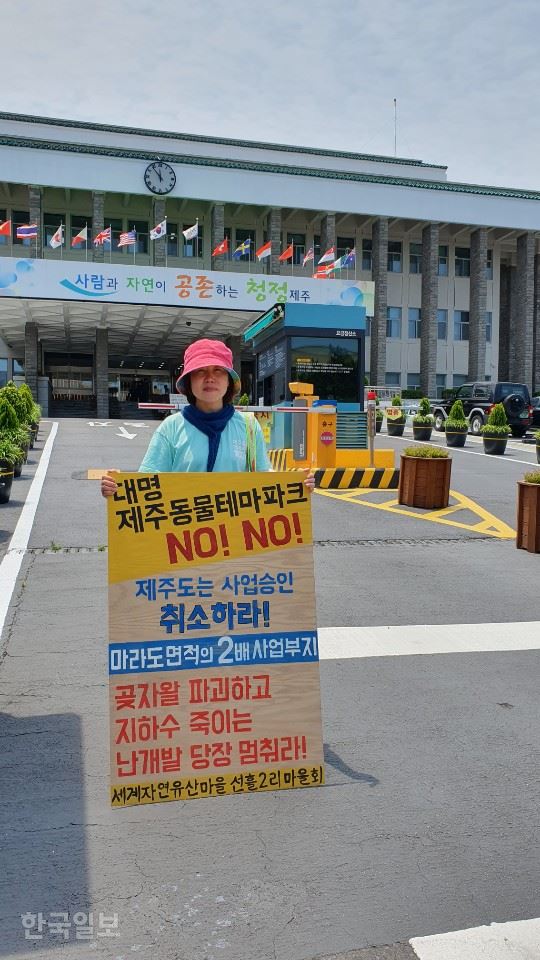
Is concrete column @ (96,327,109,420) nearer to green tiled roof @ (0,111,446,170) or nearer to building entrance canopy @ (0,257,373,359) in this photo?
building entrance canopy @ (0,257,373,359)

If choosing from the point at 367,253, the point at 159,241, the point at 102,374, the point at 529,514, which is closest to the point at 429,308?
the point at 367,253

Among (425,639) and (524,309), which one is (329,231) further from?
(425,639)

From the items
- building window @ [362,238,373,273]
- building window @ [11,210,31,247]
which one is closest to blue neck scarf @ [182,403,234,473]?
building window @ [11,210,31,247]

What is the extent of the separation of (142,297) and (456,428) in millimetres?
17171

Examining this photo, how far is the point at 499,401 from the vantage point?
96.3 ft

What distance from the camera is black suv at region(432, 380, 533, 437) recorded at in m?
29.1

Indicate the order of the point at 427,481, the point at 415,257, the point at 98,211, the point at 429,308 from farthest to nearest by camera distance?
the point at 415,257 < the point at 429,308 < the point at 98,211 < the point at 427,481

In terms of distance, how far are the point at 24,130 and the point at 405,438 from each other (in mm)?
29771

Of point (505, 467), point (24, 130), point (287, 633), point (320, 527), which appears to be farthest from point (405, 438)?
point (24, 130)

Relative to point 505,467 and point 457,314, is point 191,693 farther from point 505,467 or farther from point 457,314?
point 457,314

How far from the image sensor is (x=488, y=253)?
5578 cm

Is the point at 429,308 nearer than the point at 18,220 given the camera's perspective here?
No

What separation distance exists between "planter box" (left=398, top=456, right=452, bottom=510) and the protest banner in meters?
9.28

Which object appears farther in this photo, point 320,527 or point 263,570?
point 320,527
